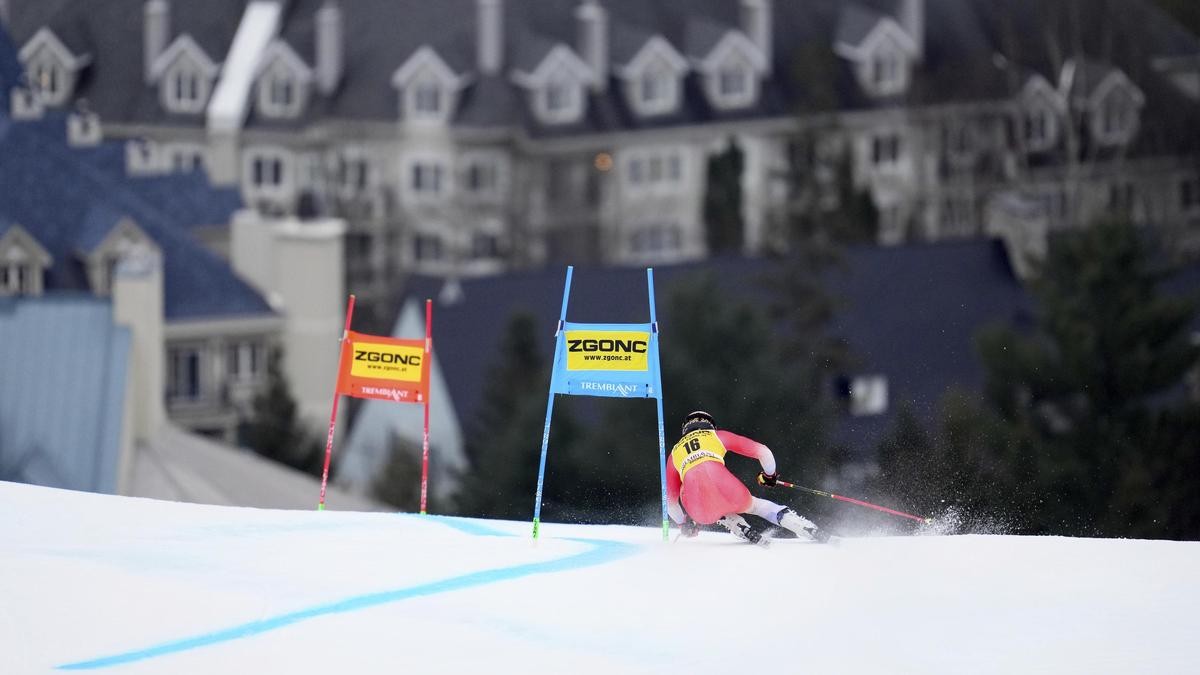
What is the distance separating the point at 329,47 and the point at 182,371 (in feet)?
94.6

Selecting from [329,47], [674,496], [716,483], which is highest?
[329,47]

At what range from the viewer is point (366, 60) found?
100375 millimetres

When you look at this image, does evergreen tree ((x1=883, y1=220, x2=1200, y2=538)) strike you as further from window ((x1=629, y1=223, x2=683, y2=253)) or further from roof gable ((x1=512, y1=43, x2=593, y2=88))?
roof gable ((x1=512, y1=43, x2=593, y2=88))

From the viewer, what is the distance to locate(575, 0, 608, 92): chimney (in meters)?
103

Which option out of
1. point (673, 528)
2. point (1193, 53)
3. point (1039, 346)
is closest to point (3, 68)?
point (1039, 346)

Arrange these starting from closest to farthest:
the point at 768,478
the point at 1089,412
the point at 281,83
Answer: the point at 768,478 < the point at 1089,412 < the point at 281,83

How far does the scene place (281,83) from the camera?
99.9m

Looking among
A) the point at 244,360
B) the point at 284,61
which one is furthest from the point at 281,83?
the point at 244,360

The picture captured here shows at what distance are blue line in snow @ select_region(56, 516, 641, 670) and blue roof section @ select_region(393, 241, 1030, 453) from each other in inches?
1925

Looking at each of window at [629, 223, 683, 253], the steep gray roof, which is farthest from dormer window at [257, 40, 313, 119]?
window at [629, 223, 683, 253]

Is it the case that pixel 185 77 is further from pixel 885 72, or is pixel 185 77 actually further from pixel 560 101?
pixel 885 72

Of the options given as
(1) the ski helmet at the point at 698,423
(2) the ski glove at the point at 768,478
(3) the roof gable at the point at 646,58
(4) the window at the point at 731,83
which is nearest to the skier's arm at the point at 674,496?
(1) the ski helmet at the point at 698,423

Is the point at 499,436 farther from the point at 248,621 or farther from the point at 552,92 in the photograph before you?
the point at 248,621

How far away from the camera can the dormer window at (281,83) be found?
99694mm
